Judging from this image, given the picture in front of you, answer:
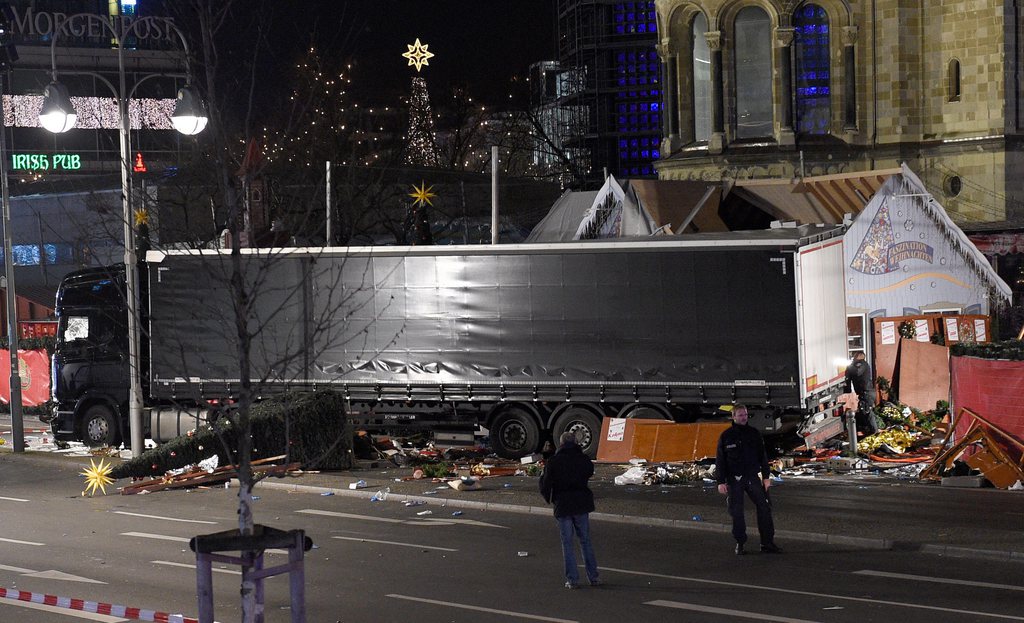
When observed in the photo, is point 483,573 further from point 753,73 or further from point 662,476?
point 753,73

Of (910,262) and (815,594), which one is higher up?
(910,262)

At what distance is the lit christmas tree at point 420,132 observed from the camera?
6794 centimetres

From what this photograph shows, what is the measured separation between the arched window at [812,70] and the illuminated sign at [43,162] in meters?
52.2

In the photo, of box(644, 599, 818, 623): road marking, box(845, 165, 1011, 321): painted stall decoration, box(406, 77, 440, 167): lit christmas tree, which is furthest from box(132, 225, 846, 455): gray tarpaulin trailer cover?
box(406, 77, 440, 167): lit christmas tree

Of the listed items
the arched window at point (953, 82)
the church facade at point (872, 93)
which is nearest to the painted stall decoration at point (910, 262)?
the church facade at point (872, 93)

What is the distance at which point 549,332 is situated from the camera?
76.7 ft

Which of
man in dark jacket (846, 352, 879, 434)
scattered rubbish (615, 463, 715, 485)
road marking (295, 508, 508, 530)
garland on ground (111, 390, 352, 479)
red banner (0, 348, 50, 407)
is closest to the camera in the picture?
road marking (295, 508, 508, 530)

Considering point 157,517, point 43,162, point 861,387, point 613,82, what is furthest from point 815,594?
point 613,82

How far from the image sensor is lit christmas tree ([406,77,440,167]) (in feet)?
223

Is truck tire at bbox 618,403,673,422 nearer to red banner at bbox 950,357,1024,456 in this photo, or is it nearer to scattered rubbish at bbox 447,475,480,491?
scattered rubbish at bbox 447,475,480,491

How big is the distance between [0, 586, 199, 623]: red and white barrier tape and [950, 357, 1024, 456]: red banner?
13092mm

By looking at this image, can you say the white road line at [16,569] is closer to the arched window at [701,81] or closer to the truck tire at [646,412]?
the truck tire at [646,412]

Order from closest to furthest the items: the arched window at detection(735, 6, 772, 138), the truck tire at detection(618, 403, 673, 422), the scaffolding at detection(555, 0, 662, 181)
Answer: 1. the truck tire at detection(618, 403, 673, 422)
2. the arched window at detection(735, 6, 772, 138)
3. the scaffolding at detection(555, 0, 662, 181)

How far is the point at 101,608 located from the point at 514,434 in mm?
13557
